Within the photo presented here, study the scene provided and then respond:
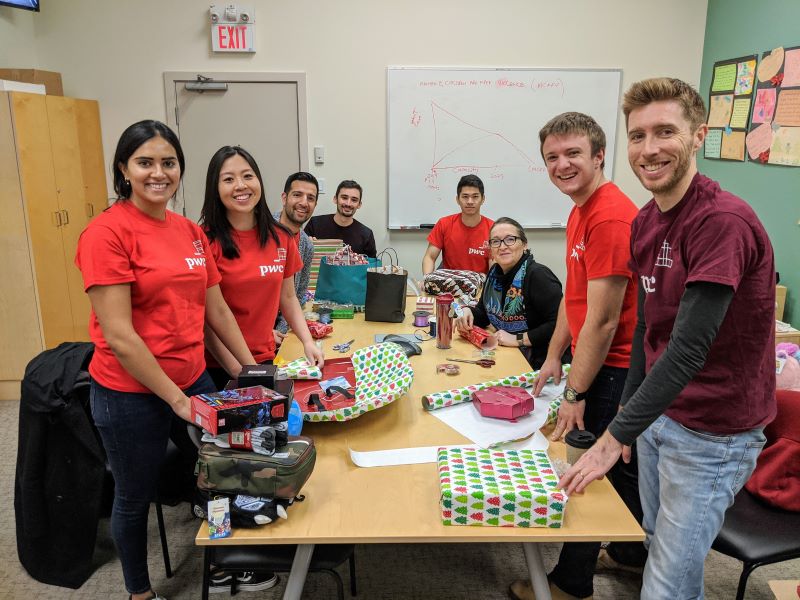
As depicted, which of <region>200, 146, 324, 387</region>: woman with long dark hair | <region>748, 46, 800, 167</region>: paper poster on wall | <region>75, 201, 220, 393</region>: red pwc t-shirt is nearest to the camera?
<region>75, 201, 220, 393</region>: red pwc t-shirt

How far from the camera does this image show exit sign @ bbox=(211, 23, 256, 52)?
4250 mm

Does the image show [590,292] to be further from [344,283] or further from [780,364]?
[344,283]

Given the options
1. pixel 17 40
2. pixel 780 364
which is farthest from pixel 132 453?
pixel 17 40

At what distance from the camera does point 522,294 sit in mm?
2770

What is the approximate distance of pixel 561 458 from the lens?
5.22 feet

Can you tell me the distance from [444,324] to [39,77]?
3380 mm

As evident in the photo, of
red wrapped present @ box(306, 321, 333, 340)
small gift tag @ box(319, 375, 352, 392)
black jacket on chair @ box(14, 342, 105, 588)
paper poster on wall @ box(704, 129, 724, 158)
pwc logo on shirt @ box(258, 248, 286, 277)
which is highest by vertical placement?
paper poster on wall @ box(704, 129, 724, 158)

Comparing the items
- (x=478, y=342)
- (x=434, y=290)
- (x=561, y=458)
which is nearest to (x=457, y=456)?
(x=561, y=458)

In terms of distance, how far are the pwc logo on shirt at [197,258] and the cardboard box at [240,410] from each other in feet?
1.65

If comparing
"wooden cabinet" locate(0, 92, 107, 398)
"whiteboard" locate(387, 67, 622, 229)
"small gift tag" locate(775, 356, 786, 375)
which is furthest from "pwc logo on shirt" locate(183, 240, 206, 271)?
"whiteboard" locate(387, 67, 622, 229)

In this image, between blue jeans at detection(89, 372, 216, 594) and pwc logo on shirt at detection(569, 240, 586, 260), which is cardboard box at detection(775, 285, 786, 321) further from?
blue jeans at detection(89, 372, 216, 594)

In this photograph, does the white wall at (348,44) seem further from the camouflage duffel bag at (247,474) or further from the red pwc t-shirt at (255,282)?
the camouflage duffel bag at (247,474)

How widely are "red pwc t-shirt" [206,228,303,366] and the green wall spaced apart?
9.54 ft

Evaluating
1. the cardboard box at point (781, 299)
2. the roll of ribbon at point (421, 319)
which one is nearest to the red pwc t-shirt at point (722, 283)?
the roll of ribbon at point (421, 319)
